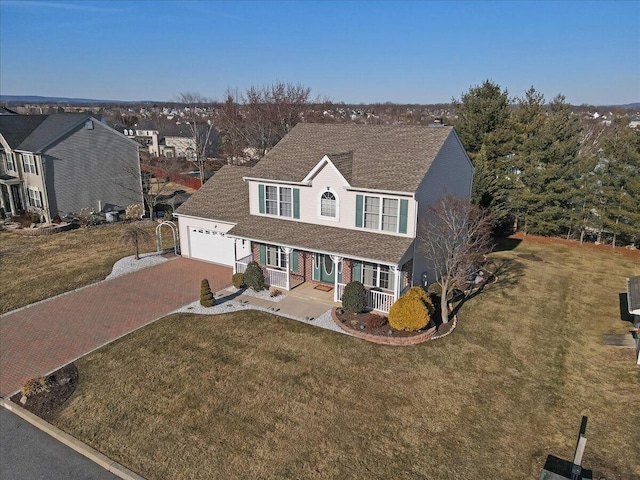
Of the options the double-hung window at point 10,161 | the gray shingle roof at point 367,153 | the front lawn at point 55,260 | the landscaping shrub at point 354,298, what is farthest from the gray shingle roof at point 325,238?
the double-hung window at point 10,161

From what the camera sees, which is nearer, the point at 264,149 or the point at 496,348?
the point at 496,348

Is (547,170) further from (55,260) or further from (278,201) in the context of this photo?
(55,260)

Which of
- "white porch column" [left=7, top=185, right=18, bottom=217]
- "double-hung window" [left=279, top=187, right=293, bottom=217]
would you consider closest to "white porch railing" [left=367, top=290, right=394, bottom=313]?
"double-hung window" [left=279, top=187, right=293, bottom=217]

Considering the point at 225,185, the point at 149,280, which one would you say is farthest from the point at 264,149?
the point at 149,280

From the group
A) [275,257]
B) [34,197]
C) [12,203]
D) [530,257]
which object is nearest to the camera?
[275,257]

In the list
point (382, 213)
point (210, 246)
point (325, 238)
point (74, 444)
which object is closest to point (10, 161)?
point (210, 246)

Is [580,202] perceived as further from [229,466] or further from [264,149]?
[264,149]

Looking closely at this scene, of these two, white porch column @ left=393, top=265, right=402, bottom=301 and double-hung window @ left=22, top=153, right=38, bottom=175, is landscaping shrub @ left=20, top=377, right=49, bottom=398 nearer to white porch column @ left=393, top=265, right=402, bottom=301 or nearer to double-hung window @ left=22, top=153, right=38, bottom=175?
white porch column @ left=393, top=265, right=402, bottom=301
